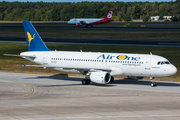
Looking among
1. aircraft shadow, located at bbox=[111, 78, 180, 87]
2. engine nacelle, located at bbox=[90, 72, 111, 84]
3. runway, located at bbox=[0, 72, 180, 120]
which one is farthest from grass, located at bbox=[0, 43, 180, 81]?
engine nacelle, located at bbox=[90, 72, 111, 84]

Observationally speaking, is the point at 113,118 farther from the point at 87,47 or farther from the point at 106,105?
the point at 87,47

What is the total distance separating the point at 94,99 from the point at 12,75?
23035mm

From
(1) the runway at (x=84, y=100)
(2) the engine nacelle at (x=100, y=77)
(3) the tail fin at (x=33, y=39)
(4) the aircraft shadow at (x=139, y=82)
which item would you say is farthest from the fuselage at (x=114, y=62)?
(4) the aircraft shadow at (x=139, y=82)

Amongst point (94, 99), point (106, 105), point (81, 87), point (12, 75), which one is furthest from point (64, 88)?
point (12, 75)

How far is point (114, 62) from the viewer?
43312 millimetres

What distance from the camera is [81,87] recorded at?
141 feet

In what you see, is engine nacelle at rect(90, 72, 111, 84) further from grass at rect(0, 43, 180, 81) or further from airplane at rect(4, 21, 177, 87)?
grass at rect(0, 43, 180, 81)

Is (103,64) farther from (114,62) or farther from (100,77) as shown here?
(100,77)

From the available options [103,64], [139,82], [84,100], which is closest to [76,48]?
[139,82]

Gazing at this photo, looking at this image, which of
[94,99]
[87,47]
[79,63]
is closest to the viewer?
[94,99]

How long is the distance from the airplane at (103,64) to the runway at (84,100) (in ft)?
6.03

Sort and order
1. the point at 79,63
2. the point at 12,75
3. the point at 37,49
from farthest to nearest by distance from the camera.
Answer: the point at 12,75 < the point at 37,49 < the point at 79,63

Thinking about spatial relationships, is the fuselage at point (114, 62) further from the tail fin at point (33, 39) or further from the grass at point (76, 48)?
the grass at point (76, 48)

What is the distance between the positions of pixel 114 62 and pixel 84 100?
10662 millimetres
